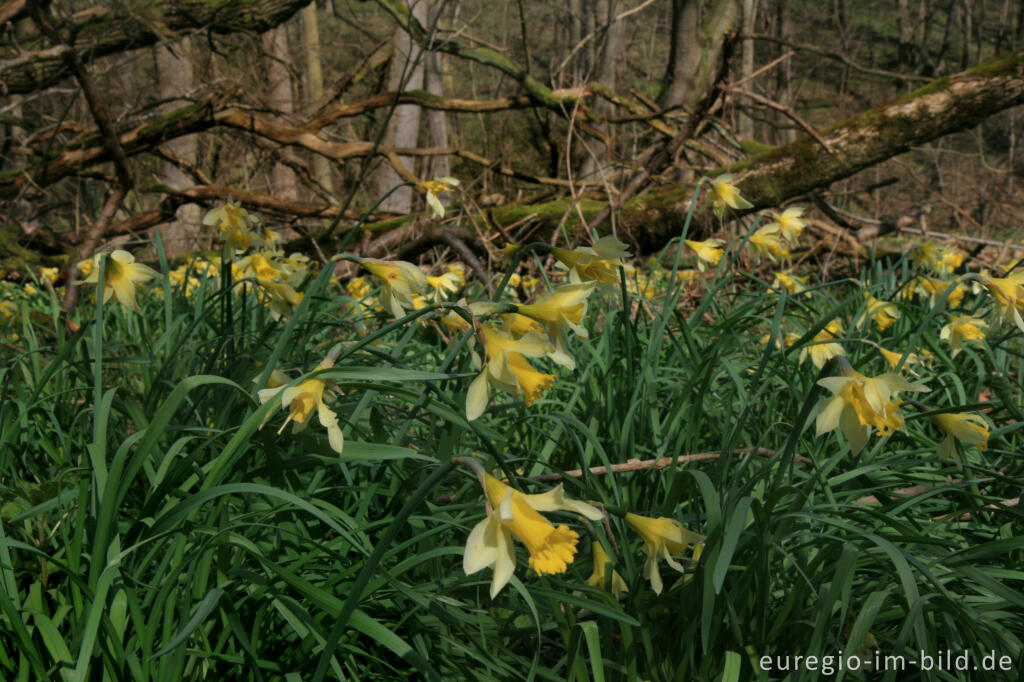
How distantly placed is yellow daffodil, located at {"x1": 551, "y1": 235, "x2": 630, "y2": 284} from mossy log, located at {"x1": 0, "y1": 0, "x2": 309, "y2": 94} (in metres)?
5.05

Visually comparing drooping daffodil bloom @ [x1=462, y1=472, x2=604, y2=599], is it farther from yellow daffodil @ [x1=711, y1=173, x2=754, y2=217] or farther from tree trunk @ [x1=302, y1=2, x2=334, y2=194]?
tree trunk @ [x1=302, y1=2, x2=334, y2=194]

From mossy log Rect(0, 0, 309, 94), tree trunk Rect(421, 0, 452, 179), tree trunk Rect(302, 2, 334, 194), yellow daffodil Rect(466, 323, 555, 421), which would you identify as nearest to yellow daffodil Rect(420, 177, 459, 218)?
yellow daffodil Rect(466, 323, 555, 421)

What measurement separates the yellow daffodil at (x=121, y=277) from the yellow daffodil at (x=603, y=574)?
3.73 feet

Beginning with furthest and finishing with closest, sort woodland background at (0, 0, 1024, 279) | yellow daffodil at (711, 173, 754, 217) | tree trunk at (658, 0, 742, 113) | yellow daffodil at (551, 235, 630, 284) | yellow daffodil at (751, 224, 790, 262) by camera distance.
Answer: tree trunk at (658, 0, 742, 113) → woodland background at (0, 0, 1024, 279) → yellow daffodil at (751, 224, 790, 262) → yellow daffodil at (711, 173, 754, 217) → yellow daffodil at (551, 235, 630, 284)

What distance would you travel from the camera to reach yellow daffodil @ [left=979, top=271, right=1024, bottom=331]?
1648 millimetres

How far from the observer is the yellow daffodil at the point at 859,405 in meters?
1.15

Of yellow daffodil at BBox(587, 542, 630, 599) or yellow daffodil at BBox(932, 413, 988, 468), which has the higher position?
yellow daffodil at BBox(932, 413, 988, 468)

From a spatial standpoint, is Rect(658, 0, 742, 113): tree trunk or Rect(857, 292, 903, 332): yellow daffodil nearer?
Rect(857, 292, 903, 332): yellow daffodil

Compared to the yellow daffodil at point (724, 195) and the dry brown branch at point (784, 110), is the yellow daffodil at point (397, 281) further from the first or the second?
the dry brown branch at point (784, 110)

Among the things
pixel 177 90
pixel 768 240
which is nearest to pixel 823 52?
pixel 768 240

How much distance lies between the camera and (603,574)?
1.26 meters

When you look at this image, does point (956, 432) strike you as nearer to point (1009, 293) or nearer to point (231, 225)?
point (1009, 293)

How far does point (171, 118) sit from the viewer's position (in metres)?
5.24

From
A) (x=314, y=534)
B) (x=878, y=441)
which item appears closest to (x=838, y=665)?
(x=878, y=441)
